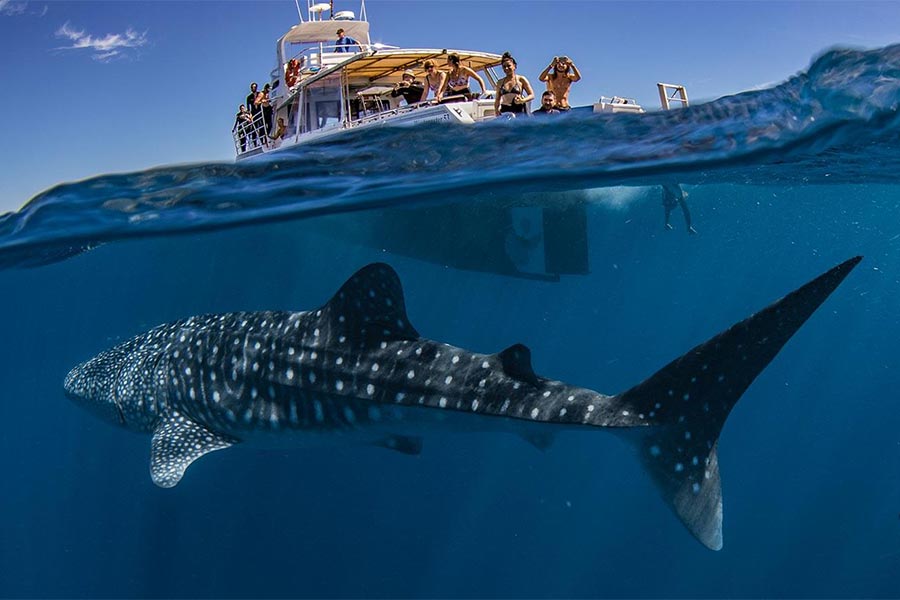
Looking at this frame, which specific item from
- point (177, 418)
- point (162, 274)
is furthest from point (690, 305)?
point (177, 418)

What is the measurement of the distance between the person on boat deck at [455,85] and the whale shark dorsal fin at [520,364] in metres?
7.64

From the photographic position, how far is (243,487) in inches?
731

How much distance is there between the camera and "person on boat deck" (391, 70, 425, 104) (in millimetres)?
14950

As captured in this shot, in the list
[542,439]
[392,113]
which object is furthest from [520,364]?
[392,113]

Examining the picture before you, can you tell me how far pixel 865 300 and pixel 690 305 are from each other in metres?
17.9

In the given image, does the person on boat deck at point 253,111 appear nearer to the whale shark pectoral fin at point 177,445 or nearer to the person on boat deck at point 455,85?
the person on boat deck at point 455,85

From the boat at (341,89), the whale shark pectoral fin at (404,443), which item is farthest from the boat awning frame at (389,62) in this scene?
the whale shark pectoral fin at (404,443)

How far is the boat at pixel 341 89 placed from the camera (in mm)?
13398

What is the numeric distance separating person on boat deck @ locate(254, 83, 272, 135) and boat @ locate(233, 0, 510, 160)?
12cm

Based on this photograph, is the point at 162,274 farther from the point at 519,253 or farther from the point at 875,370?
the point at 875,370

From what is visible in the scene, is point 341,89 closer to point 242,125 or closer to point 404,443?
point 242,125

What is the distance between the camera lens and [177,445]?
9.23 meters

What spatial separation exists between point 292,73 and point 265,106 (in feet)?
3.83

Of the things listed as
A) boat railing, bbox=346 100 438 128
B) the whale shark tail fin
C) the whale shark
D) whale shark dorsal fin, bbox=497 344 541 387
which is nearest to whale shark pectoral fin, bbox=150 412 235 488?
the whale shark
